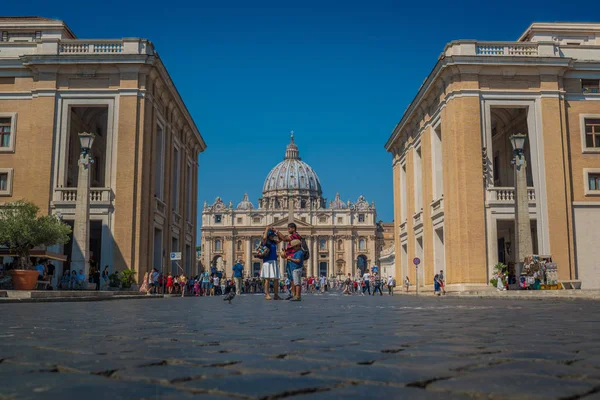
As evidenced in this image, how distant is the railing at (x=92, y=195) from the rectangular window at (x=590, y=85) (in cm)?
2266

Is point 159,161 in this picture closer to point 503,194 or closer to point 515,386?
point 503,194

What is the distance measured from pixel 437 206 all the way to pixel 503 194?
405 cm

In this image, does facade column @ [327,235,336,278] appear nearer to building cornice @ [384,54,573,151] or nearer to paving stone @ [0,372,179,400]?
building cornice @ [384,54,573,151]

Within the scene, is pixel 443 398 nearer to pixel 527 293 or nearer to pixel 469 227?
pixel 527 293

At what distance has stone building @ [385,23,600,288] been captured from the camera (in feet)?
94.1

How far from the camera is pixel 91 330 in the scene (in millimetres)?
5930

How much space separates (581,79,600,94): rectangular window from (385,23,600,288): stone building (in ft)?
0.16

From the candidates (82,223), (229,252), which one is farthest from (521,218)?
(229,252)

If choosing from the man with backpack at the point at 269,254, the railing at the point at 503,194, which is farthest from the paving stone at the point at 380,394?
the railing at the point at 503,194

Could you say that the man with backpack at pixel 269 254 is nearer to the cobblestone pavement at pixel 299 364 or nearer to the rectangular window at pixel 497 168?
the cobblestone pavement at pixel 299 364

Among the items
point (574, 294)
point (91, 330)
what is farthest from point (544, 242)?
point (91, 330)

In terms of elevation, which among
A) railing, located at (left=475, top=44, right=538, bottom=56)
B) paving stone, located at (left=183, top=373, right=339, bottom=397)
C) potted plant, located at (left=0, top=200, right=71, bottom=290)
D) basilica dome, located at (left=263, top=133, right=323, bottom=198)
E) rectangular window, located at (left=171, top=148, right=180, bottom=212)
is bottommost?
paving stone, located at (left=183, top=373, right=339, bottom=397)

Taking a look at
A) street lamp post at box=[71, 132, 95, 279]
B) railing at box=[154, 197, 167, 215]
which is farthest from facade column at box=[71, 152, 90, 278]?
railing at box=[154, 197, 167, 215]

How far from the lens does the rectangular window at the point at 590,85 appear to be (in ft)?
101
